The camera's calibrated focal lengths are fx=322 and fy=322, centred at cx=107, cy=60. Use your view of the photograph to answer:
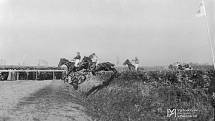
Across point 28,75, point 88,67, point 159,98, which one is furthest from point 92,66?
point 28,75

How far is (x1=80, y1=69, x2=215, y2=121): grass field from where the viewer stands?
1088 centimetres

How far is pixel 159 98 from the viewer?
11.5 meters

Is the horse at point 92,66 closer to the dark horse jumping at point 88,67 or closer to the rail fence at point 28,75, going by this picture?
the dark horse jumping at point 88,67

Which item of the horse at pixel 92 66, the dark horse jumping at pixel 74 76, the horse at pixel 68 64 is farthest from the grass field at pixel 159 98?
the horse at pixel 68 64

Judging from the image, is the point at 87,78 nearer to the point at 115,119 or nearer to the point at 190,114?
the point at 115,119

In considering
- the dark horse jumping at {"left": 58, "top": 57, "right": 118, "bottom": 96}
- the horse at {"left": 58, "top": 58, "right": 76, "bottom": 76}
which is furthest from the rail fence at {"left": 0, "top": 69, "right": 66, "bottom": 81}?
the dark horse jumping at {"left": 58, "top": 57, "right": 118, "bottom": 96}

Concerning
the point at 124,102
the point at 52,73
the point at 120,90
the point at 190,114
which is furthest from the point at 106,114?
the point at 52,73

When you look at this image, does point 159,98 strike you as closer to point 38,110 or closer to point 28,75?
point 38,110

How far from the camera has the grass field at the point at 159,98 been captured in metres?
10.9

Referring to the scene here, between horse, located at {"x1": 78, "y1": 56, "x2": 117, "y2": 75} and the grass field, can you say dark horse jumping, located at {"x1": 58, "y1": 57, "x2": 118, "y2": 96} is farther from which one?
Answer: the grass field

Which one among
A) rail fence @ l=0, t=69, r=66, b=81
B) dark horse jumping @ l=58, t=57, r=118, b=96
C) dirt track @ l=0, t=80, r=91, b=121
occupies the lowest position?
dirt track @ l=0, t=80, r=91, b=121

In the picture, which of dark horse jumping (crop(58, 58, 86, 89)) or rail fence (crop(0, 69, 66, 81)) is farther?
rail fence (crop(0, 69, 66, 81))

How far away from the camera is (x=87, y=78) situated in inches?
901

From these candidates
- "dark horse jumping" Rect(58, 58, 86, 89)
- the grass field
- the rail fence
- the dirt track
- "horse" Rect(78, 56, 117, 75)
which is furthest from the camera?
the rail fence
